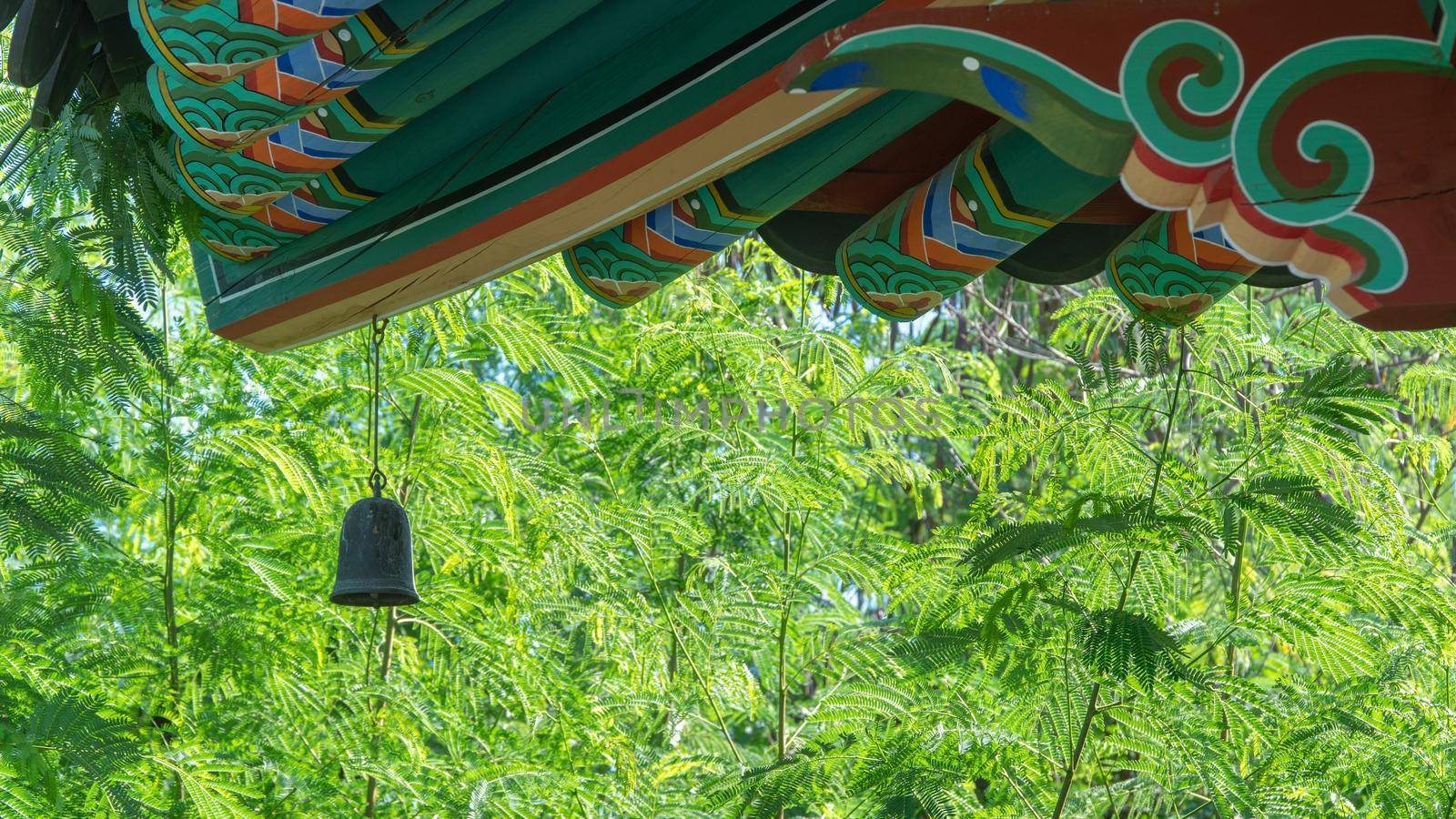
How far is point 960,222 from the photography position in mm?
2309

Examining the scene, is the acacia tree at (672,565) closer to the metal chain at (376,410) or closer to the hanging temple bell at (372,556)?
the metal chain at (376,410)

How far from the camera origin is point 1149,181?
152 cm

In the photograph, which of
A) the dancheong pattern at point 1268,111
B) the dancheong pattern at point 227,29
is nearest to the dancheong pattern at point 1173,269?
the dancheong pattern at point 1268,111

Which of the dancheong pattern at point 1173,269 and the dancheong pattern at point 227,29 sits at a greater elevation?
the dancheong pattern at point 227,29

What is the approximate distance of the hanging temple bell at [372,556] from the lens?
345 cm

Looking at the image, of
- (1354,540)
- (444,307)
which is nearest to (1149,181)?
(1354,540)

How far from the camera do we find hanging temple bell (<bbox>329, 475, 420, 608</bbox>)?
136 inches

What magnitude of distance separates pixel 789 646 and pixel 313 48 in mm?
4458

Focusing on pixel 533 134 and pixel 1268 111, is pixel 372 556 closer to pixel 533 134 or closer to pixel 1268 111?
pixel 533 134

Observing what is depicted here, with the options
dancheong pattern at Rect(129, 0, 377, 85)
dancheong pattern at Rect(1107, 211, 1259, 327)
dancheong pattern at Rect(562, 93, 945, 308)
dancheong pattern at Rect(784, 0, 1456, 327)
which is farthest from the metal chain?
dancheong pattern at Rect(784, 0, 1456, 327)

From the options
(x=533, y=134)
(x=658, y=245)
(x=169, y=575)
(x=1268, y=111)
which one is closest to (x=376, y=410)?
(x=658, y=245)

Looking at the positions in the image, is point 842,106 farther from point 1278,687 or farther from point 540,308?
point 540,308

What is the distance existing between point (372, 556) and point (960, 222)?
1.81 meters

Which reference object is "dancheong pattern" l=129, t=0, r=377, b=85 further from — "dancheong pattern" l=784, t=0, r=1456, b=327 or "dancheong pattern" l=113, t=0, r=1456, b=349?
→ "dancheong pattern" l=784, t=0, r=1456, b=327
